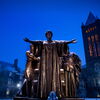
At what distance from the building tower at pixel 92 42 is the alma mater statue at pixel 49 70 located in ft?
162

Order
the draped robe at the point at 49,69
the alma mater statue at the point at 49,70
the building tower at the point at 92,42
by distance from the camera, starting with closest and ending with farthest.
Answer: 1. the draped robe at the point at 49,69
2. the alma mater statue at the point at 49,70
3. the building tower at the point at 92,42

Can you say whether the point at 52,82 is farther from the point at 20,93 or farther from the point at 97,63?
the point at 97,63

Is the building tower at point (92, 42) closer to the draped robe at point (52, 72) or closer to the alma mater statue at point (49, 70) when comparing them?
the alma mater statue at point (49, 70)

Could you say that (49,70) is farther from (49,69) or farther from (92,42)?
(92,42)

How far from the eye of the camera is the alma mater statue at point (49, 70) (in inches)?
207

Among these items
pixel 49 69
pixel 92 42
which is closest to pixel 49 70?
pixel 49 69

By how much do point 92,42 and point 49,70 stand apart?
55.4 metres

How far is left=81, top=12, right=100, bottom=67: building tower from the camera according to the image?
179 feet

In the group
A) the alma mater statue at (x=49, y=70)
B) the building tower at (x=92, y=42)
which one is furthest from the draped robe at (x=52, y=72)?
the building tower at (x=92, y=42)

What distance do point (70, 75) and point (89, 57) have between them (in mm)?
52017

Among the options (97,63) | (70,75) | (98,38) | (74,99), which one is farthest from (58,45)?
(98,38)

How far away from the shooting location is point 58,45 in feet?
19.4

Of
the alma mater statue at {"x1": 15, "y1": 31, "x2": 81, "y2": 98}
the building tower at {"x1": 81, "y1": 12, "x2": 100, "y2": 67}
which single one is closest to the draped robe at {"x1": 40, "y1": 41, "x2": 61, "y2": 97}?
the alma mater statue at {"x1": 15, "y1": 31, "x2": 81, "y2": 98}

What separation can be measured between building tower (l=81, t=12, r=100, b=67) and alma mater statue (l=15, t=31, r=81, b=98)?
1947 inches
